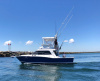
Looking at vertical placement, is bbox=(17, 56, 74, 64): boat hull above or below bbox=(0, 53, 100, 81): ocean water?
above

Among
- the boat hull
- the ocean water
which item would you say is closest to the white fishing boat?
the boat hull

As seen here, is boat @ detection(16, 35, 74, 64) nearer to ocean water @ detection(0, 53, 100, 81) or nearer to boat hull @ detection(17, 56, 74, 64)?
boat hull @ detection(17, 56, 74, 64)

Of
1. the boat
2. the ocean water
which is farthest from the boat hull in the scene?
the ocean water

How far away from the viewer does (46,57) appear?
2431 centimetres

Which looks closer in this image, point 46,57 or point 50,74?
point 50,74

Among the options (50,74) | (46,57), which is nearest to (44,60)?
(46,57)

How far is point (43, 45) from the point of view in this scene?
1017 inches

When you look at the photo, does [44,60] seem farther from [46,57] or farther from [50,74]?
[50,74]

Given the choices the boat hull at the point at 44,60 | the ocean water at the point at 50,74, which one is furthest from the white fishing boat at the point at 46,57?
the ocean water at the point at 50,74

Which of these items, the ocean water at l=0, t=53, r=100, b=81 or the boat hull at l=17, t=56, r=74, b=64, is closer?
the ocean water at l=0, t=53, r=100, b=81

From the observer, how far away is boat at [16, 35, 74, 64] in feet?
79.9

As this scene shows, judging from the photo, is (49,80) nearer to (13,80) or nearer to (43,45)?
(13,80)

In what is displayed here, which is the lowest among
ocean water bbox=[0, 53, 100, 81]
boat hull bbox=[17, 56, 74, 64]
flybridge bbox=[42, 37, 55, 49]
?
ocean water bbox=[0, 53, 100, 81]

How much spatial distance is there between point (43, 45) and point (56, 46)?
2.97 metres
